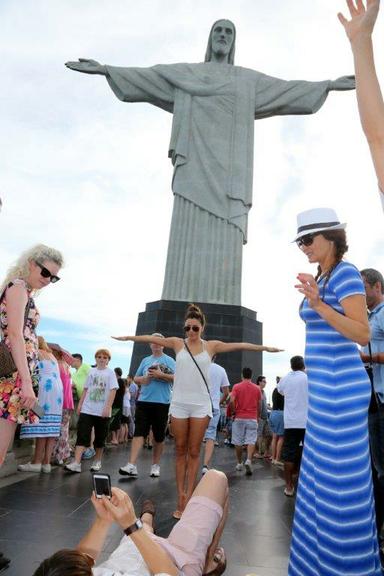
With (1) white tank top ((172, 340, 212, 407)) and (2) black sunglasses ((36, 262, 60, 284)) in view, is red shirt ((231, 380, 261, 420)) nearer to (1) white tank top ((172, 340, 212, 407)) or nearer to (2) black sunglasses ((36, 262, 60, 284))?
(1) white tank top ((172, 340, 212, 407))

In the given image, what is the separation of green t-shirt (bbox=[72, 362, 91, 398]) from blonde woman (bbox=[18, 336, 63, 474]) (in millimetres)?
1934

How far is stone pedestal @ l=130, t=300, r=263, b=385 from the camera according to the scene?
1182 centimetres

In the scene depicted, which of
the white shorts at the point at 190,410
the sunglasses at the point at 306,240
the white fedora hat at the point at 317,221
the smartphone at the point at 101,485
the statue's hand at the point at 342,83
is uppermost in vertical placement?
the statue's hand at the point at 342,83

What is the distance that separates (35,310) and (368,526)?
219 cm

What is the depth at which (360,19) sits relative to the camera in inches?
57.6

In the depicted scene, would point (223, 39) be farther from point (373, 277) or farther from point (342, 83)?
point (373, 277)

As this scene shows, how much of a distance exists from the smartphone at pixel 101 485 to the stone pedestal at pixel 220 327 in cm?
1012

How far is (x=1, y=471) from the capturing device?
16.5 ft

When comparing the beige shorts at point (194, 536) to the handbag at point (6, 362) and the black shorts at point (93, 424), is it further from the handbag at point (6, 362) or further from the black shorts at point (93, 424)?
the black shorts at point (93, 424)

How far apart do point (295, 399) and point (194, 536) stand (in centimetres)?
400

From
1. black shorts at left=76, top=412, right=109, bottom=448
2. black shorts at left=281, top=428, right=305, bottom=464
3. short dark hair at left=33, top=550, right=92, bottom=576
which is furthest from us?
black shorts at left=76, top=412, right=109, bottom=448

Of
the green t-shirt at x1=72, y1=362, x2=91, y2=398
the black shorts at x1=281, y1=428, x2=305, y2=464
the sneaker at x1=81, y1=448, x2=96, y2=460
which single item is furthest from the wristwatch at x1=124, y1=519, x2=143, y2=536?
the green t-shirt at x1=72, y1=362, x2=91, y2=398

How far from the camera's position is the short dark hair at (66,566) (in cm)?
123

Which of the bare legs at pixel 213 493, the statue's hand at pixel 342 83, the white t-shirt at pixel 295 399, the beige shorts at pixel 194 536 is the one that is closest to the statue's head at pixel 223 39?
the statue's hand at pixel 342 83
